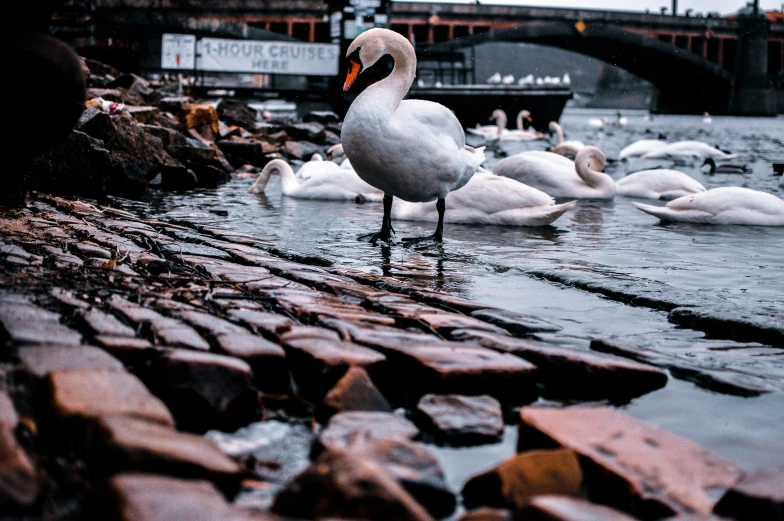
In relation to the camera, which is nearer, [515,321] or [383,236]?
[515,321]

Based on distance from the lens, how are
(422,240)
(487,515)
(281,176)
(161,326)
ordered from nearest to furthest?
(487,515) → (161,326) → (422,240) → (281,176)

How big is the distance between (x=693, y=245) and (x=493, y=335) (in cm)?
361

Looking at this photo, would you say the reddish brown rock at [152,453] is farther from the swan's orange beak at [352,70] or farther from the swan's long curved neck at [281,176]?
the swan's long curved neck at [281,176]

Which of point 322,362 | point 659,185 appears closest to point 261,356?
point 322,362

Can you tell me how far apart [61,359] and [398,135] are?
10.5 ft

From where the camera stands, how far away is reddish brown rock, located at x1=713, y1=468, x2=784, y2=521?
1.72 m

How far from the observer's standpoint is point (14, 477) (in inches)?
60.4

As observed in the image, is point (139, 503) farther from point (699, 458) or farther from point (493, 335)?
point (493, 335)

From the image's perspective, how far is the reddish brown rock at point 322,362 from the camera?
2.42 m

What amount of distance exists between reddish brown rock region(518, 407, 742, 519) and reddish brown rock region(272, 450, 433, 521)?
0.50 meters

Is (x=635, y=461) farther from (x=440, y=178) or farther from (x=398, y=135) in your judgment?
(x=440, y=178)

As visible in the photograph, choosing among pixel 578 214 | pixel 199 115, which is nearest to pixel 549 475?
pixel 578 214

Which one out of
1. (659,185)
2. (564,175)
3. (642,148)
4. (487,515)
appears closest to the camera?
(487,515)

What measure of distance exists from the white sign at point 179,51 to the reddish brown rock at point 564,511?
24.3m
